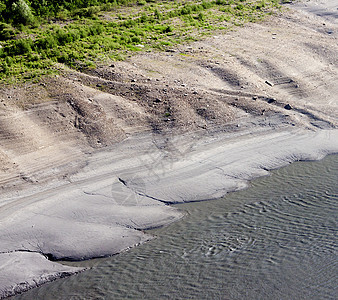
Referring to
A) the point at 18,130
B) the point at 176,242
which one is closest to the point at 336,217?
the point at 176,242

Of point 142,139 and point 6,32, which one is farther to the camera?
point 6,32

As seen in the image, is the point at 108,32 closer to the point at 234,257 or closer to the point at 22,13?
the point at 22,13


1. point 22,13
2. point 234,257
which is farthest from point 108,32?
point 234,257

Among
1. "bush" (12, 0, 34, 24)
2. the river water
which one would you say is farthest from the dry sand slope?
"bush" (12, 0, 34, 24)

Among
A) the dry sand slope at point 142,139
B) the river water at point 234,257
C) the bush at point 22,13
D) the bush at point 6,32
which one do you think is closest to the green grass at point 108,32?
the bush at point 6,32

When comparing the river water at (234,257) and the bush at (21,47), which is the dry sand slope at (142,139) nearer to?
the river water at (234,257)

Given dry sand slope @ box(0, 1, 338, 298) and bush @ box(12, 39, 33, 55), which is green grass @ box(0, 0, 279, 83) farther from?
dry sand slope @ box(0, 1, 338, 298)
